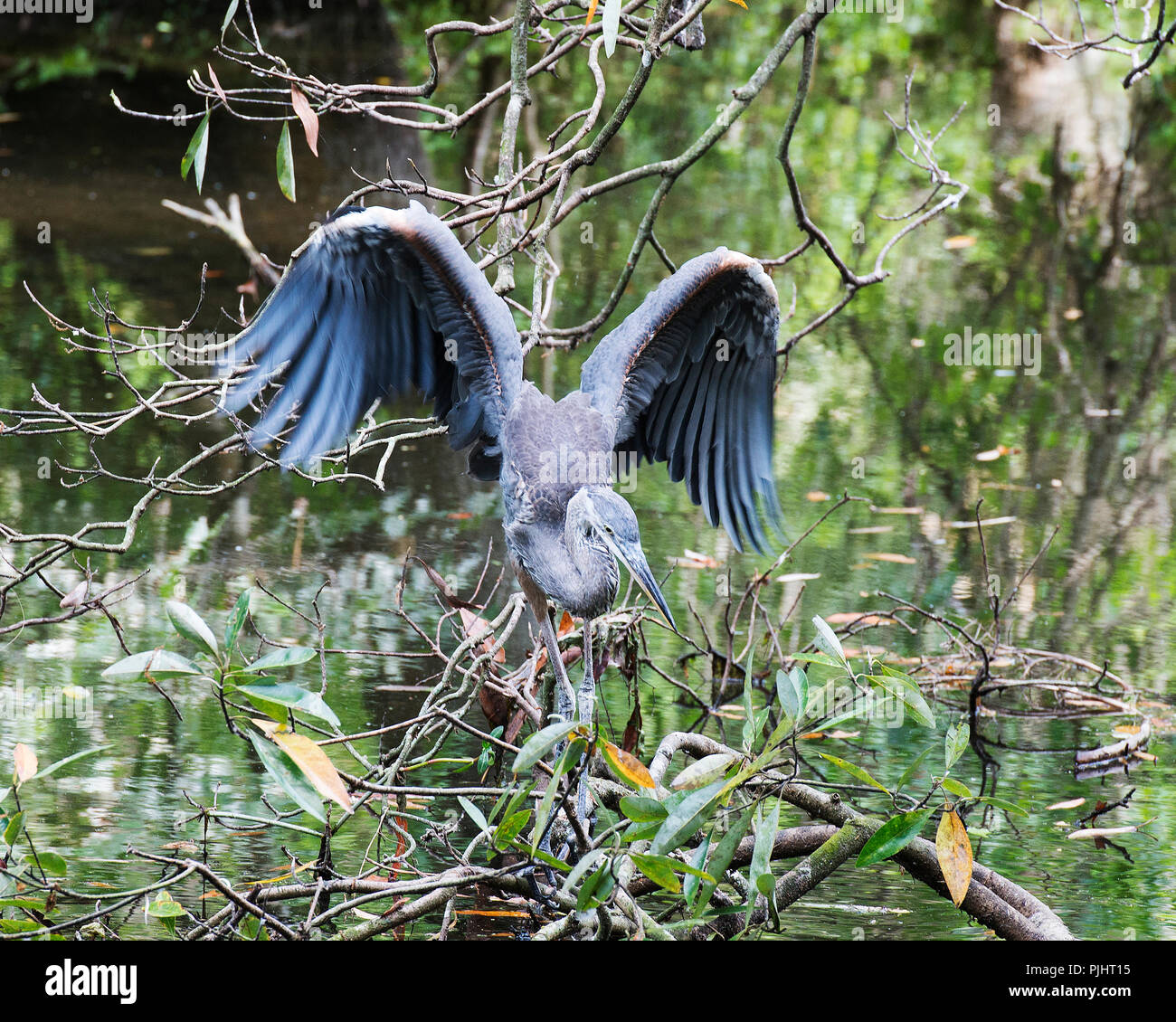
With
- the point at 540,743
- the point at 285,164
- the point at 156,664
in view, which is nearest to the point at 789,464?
the point at 285,164

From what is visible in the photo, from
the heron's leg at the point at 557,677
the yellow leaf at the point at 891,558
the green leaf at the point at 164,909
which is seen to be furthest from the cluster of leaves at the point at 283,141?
the yellow leaf at the point at 891,558

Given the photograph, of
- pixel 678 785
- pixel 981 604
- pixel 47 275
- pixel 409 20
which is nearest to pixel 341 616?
pixel 981 604

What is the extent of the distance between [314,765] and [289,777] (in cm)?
5

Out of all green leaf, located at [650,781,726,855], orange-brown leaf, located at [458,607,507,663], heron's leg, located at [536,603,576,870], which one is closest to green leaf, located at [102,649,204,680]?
green leaf, located at [650,781,726,855]

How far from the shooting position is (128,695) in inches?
210

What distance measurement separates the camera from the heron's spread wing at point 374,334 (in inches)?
159

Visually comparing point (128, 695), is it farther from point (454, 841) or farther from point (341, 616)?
point (454, 841)

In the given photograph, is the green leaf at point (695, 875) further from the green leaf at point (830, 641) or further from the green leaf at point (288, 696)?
the green leaf at point (288, 696)

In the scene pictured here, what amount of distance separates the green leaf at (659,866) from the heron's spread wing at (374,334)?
1.71 m

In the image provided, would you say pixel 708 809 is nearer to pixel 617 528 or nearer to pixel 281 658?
pixel 281 658

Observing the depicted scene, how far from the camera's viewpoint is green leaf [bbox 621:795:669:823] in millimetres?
2852

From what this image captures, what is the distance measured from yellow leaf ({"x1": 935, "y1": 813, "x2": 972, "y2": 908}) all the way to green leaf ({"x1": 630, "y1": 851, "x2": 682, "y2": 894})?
1.97 feet

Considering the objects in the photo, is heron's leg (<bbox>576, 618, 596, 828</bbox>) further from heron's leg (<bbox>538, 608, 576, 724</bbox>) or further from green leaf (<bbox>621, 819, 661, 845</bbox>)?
green leaf (<bbox>621, 819, 661, 845</bbox>)

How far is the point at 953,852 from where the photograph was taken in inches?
125
